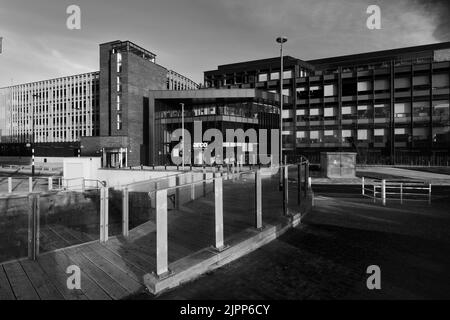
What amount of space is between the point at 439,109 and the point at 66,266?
53863 millimetres

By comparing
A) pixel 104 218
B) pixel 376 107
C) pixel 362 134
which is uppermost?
pixel 376 107

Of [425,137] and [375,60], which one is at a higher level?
[375,60]

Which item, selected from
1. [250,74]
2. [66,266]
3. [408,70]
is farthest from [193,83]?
[66,266]

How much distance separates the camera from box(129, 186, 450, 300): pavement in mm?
4031

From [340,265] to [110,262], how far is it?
389 cm

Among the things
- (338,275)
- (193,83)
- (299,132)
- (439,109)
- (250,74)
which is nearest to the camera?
(338,275)

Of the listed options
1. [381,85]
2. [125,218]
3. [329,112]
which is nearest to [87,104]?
[329,112]

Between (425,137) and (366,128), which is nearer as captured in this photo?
(425,137)

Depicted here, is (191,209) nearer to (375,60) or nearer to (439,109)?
(439,109)

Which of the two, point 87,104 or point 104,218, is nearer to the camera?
point 104,218

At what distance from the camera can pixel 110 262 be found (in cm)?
502

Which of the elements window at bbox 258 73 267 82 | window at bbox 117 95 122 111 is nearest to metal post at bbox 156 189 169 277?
window at bbox 117 95 122 111

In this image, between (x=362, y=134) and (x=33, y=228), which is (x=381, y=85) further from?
(x=33, y=228)

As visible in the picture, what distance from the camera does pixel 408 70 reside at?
46188mm
